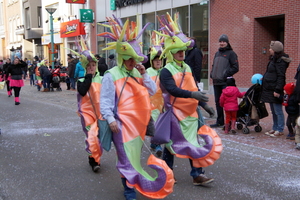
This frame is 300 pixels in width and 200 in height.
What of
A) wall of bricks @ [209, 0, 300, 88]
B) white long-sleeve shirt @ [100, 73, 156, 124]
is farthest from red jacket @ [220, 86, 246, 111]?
wall of bricks @ [209, 0, 300, 88]

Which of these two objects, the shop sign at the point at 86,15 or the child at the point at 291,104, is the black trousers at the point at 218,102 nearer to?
the child at the point at 291,104

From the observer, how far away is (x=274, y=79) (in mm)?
Answer: 7492

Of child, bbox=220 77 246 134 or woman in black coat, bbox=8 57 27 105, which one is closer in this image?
child, bbox=220 77 246 134

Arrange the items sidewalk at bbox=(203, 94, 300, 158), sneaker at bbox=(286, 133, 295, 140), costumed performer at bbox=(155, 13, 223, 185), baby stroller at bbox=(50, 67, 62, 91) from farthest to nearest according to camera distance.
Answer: baby stroller at bbox=(50, 67, 62, 91), sneaker at bbox=(286, 133, 295, 140), sidewalk at bbox=(203, 94, 300, 158), costumed performer at bbox=(155, 13, 223, 185)

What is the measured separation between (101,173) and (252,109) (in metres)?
3.81

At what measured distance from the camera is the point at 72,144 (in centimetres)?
745

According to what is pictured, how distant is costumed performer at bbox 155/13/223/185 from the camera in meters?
4.55

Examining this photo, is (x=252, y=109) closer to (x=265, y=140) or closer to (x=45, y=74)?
(x=265, y=140)

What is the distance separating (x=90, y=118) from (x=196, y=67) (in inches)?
139

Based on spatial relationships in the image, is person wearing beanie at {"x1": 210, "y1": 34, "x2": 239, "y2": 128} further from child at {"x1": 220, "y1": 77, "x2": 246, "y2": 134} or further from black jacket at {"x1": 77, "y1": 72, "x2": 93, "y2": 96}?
black jacket at {"x1": 77, "y1": 72, "x2": 93, "y2": 96}

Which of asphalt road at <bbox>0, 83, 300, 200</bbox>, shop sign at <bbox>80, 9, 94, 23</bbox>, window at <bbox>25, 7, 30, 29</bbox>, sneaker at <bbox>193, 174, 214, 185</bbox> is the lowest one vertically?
asphalt road at <bbox>0, 83, 300, 200</bbox>

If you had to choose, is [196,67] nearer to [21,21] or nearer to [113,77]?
[113,77]

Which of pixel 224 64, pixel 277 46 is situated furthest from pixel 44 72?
pixel 277 46

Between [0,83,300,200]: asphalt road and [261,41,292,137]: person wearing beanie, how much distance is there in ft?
3.20
